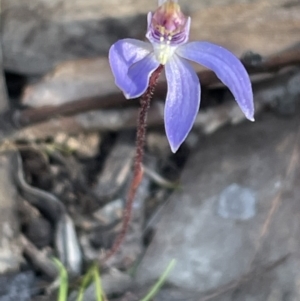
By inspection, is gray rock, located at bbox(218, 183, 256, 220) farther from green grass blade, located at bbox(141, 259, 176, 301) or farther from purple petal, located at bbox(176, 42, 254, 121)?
purple petal, located at bbox(176, 42, 254, 121)

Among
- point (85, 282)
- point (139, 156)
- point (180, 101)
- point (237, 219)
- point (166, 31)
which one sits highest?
point (166, 31)

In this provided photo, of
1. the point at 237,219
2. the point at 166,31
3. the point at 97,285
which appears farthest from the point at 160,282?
the point at 166,31

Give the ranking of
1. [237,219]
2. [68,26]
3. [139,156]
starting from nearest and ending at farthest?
1. [139,156]
2. [237,219]
3. [68,26]

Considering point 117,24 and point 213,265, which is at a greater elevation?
point 117,24

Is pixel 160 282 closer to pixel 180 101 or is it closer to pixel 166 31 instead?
pixel 180 101

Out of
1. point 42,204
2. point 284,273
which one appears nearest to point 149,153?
point 42,204

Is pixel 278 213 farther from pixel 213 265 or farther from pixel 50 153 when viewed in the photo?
pixel 50 153

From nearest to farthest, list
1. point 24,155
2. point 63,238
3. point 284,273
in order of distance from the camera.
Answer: point 284,273
point 63,238
point 24,155

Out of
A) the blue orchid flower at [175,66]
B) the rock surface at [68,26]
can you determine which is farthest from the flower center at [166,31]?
the rock surface at [68,26]
